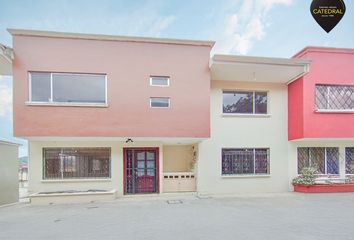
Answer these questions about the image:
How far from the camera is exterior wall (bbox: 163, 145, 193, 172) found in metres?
11.7

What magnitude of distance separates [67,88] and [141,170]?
15.3 ft

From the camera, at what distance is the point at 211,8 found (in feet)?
36.1

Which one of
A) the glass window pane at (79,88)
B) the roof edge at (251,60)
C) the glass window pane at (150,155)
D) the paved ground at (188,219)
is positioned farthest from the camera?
the glass window pane at (150,155)

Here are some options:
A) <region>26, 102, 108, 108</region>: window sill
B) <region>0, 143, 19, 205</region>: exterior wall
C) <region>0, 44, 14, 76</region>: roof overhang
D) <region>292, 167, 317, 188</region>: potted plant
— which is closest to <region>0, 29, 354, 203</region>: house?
<region>26, 102, 108, 108</region>: window sill

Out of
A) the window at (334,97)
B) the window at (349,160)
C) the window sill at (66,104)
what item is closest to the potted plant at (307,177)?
the window at (349,160)

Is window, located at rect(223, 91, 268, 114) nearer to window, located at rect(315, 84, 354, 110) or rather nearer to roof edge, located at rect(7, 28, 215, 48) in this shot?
window, located at rect(315, 84, 354, 110)

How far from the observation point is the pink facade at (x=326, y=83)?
33.4ft

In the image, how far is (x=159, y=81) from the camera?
945 cm

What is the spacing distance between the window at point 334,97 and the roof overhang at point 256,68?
4.44ft

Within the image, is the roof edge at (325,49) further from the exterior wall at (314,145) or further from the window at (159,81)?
the window at (159,81)

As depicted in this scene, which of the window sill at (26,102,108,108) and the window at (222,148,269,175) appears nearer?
the window sill at (26,102,108,108)

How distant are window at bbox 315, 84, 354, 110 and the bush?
2825 millimetres

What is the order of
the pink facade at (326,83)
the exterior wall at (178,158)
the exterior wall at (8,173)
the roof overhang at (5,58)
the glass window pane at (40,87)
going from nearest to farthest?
the roof overhang at (5,58)
the glass window pane at (40,87)
the exterior wall at (8,173)
the pink facade at (326,83)
the exterior wall at (178,158)

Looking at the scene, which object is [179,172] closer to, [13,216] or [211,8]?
[13,216]
